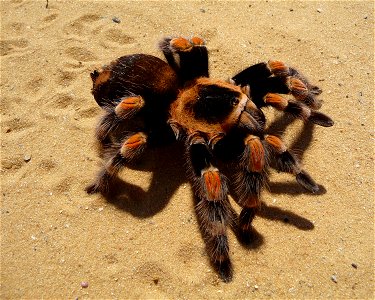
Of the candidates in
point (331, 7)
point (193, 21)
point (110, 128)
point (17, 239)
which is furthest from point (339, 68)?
point (17, 239)

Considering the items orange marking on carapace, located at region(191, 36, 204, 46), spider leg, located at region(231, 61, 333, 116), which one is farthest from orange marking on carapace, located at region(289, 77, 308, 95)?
orange marking on carapace, located at region(191, 36, 204, 46)

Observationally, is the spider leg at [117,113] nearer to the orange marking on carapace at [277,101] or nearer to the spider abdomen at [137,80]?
the spider abdomen at [137,80]

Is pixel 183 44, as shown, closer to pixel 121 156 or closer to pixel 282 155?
pixel 121 156

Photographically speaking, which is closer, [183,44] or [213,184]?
[213,184]

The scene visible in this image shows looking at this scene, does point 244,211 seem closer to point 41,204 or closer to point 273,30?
point 41,204

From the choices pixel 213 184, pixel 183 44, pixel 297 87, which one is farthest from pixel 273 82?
pixel 213 184

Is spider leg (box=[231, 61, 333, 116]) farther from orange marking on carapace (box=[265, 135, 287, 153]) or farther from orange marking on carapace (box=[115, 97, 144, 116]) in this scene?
orange marking on carapace (box=[115, 97, 144, 116])

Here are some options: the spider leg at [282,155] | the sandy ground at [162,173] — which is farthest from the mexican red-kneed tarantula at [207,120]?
the sandy ground at [162,173]
